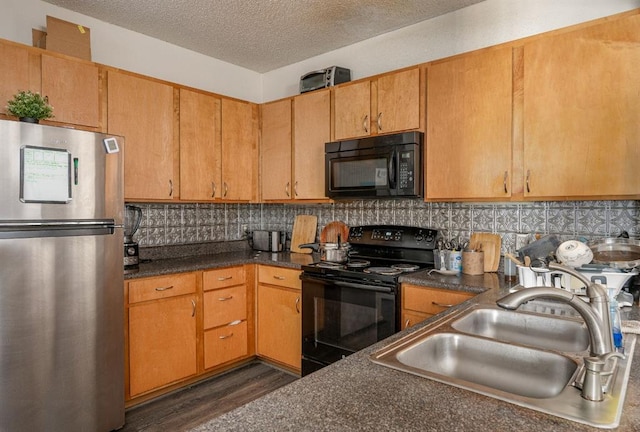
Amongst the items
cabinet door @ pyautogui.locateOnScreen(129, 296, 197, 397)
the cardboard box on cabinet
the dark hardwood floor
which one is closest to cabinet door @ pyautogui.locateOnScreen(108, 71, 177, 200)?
the cardboard box on cabinet

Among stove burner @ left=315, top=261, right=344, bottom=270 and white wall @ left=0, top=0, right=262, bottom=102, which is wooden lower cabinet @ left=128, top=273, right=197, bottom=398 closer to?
stove burner @ left=315, top=261, right=344, bottom=270

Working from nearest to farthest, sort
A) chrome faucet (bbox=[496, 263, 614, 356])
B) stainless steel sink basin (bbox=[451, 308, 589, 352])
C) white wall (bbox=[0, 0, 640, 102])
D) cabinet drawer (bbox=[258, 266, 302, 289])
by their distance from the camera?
chrome faucet (bbox=[496, 263, 614, 356]), stainless steel sink basin (bbox=[451, 308, 589, 352]), white wall (bbox=[0, 0, 640, 102]), cabinet drawer (bbox=[258, 266, 302, 289])

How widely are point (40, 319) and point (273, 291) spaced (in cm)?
150

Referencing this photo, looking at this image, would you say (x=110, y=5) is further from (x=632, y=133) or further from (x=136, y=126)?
(x=632, y=133)

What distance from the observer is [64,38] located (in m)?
2.40

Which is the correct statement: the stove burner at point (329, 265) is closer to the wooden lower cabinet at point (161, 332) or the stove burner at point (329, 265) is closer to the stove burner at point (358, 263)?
the stove burner at point (358, 263)

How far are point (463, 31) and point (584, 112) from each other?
109 cm

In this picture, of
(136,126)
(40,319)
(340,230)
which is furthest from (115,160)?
(340,230)

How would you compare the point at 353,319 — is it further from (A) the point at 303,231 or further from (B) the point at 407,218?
(A) the point at 303,231

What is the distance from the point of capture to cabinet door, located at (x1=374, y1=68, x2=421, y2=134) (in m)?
2.54

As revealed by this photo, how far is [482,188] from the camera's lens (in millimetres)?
2279

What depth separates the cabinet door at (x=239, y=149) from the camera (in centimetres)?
324

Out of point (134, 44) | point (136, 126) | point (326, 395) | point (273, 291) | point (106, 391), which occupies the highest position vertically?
point (134, 44)

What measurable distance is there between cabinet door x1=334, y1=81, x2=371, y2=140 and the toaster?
3.52 ft
